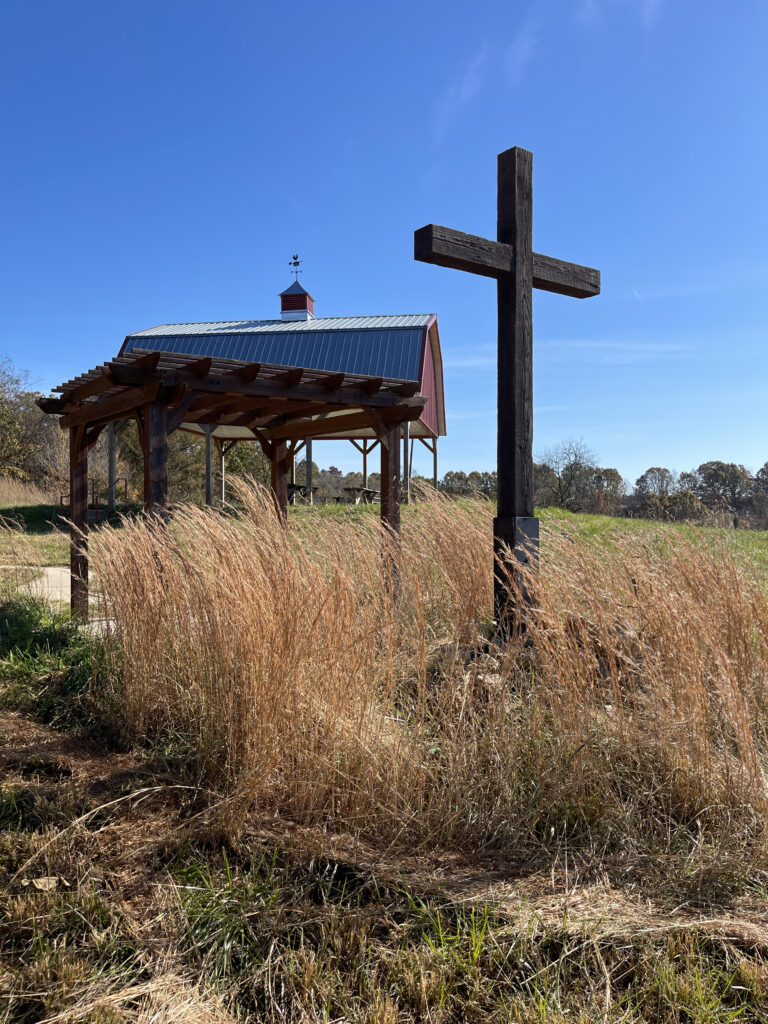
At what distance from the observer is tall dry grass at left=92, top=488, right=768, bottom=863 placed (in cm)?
271

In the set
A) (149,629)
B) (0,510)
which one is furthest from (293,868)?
(0,510)

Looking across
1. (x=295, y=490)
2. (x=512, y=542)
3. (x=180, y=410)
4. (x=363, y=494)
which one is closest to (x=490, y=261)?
(x=512, y=542)

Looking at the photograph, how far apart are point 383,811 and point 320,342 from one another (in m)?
17.4

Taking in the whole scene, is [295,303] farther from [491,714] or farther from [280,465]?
[491,714]

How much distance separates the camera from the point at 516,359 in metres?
4.25

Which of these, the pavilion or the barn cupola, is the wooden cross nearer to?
the pavilion

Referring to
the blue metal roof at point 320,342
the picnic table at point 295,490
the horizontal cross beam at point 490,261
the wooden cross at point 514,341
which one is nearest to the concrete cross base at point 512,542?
the wooden cross at point 514,341

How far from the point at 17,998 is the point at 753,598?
3703 mm

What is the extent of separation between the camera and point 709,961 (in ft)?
6.63

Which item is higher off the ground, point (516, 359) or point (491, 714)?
point (516, 359)

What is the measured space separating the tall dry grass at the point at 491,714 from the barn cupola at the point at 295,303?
20101 mm

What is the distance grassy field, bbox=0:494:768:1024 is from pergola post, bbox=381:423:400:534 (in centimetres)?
284

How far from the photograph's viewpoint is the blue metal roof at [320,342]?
60.1ft

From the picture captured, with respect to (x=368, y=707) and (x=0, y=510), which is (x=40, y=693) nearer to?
(x=368, y=707)
